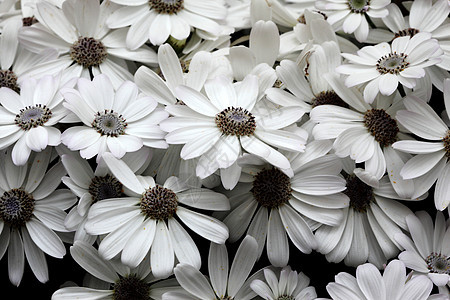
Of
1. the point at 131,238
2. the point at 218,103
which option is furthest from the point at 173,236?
the point at 218,103

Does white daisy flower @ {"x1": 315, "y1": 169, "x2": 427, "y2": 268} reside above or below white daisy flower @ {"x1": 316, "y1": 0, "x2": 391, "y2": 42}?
below

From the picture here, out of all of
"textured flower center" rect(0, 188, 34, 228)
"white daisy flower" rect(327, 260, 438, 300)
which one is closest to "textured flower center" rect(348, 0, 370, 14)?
"white daisy flower" rect(327, 260, 438, 300)

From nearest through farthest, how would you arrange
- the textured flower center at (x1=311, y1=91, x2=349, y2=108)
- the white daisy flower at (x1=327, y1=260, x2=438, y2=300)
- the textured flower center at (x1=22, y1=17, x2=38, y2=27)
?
the white daisy flower at (x1=327, y1=260, x2=438, y2=300) → the textured flower center at (x1=311, y1=91, x2=349, y2=108) → the textured flower center at (x1=22, y1=17, x2=38, y2=27)

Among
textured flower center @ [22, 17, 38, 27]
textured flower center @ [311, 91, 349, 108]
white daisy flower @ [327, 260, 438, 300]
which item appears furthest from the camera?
textured flower center @ [22, 17, 38, 27]

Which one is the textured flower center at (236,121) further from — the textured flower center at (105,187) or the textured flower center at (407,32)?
the textured flower center at (407,32)

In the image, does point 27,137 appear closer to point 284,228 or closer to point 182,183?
point 182,183

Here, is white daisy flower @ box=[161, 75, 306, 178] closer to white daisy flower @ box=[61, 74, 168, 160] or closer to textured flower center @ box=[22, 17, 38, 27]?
white daisy flower @ box=[61, 74, 168, 160]

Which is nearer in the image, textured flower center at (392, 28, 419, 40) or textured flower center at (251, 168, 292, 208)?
textured flower center at (251, 168, 292, 208)
